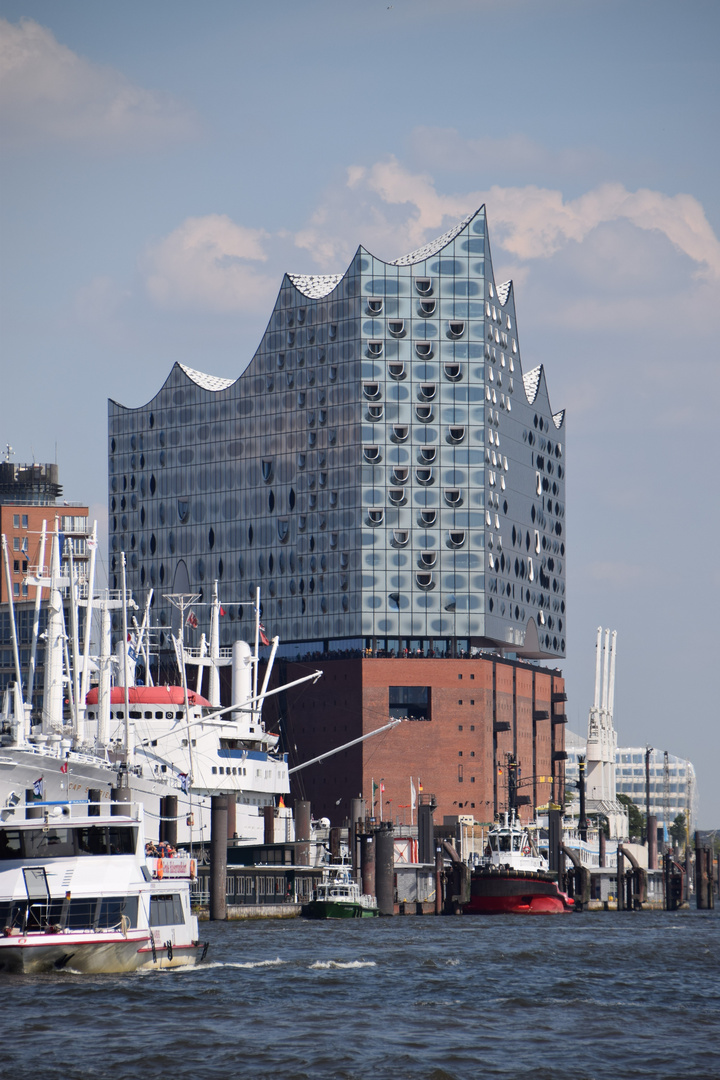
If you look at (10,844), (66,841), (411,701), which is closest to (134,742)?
(411,701)

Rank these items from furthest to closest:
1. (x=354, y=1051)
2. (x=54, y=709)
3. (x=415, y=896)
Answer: (x=415, y=896)
(x=54, y=709)
(x=354, y=1051)

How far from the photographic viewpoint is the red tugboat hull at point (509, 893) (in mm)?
110438

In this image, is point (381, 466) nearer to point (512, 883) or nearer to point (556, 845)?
point (556, 845)

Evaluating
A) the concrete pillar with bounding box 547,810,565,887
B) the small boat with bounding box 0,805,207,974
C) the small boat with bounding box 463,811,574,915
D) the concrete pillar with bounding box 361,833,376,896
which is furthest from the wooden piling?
the concrete pillar with bounding box 547,810,565,887

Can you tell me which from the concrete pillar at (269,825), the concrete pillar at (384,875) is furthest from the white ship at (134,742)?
the concrete pillar at (384,875)

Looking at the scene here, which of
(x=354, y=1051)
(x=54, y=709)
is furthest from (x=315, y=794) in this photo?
(x=354, y=1051)

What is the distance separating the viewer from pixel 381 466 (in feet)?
572

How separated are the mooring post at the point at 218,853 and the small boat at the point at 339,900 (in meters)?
11.0

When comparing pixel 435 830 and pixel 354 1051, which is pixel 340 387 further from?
pixel 354 1051

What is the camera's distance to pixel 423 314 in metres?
176

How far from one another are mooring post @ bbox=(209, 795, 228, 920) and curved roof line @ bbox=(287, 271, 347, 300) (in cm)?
10190

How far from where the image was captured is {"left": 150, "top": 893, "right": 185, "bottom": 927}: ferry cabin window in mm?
54188

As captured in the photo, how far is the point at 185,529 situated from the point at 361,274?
123ft

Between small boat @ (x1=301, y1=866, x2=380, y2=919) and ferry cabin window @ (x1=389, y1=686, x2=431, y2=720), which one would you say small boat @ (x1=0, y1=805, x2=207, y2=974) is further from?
ferry cabin window @ (x1=389, y1=686, x2=431, y2=720)
